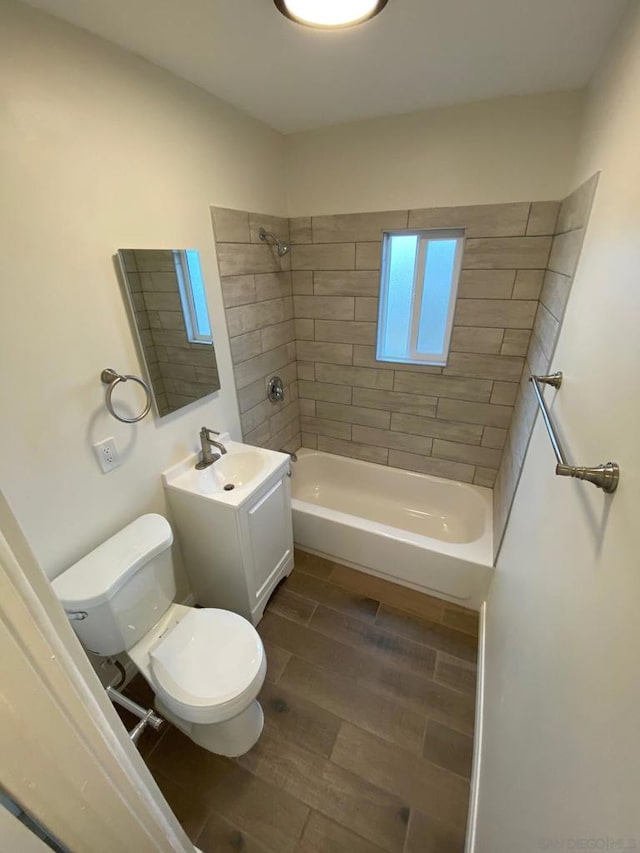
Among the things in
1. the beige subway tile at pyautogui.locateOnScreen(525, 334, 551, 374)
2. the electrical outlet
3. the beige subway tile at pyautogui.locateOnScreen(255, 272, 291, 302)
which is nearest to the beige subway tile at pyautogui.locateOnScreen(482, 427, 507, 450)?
the beige subway tile at pyautogui.locateOnScreen(525, 334, 551, 374)

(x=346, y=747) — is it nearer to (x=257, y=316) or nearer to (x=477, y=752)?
(x=477, y=752)

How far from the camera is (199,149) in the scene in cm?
152

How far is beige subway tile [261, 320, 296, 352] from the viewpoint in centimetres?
217

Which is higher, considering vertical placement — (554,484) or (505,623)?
(554,484)

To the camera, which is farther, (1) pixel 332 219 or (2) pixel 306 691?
(1) pixel 332 219

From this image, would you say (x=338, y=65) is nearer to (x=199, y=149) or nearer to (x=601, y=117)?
(x=199, y=149)

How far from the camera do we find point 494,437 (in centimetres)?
218

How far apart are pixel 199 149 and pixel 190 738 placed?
2487 millimetres

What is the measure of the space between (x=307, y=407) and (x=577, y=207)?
6.23 ft

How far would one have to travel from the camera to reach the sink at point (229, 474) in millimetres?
1547

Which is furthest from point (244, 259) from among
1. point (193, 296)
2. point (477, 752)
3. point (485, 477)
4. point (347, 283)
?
point (477, 752)

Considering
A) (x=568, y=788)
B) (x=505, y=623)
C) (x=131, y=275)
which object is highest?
(x=131, y=275)

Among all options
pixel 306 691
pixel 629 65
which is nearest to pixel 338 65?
pixel 629 65

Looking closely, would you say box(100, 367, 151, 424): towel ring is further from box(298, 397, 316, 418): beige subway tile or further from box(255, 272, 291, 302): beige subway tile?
box(298, 397, 316, 418): beige subway tile
